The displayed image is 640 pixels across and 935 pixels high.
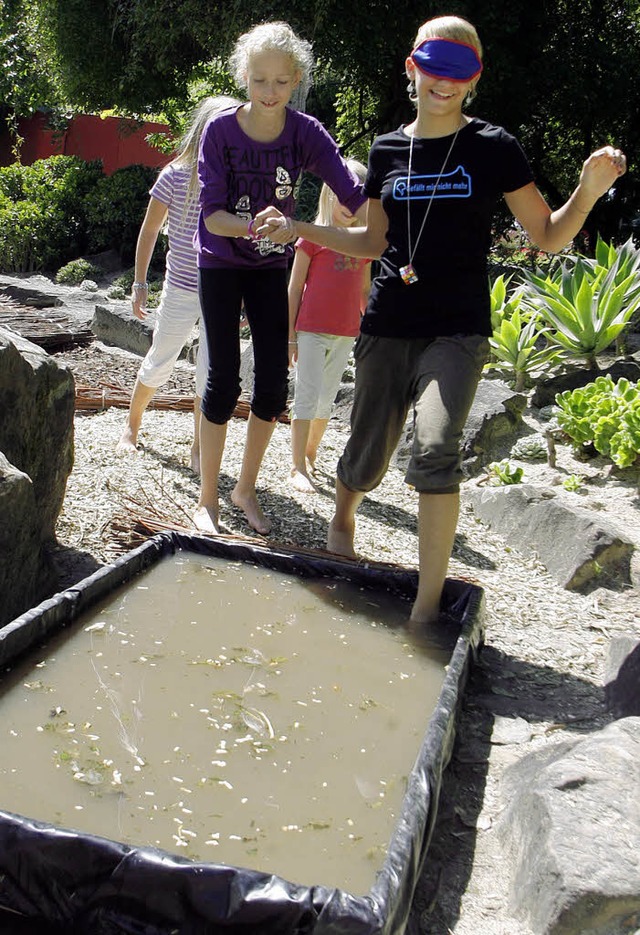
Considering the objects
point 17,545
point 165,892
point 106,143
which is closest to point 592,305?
point 17,545

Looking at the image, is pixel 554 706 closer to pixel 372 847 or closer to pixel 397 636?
pixel 397 636

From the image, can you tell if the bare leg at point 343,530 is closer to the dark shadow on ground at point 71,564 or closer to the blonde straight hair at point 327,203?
the dark shadow on ground at point 71,564

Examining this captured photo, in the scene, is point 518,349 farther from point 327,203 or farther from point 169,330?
point 169,330

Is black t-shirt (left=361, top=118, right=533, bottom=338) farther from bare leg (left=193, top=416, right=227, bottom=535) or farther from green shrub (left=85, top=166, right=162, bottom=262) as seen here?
green shrub (left=85, top=166, right=162, bottom=262)

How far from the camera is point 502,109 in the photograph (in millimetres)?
11406

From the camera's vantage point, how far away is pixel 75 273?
14023mm

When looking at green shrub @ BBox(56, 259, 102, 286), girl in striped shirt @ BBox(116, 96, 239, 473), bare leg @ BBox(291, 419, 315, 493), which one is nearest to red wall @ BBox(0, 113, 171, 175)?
green shrub @ BBox(56, 259, 102, 286)

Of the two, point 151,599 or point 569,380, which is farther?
point 569,380

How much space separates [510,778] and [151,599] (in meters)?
1.24

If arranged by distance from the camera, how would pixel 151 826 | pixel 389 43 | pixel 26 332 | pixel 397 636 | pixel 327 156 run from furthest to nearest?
pixel 389 43 < pixel 26 332 < pixel 327 156 < pixel 397 636 < pixel 151 826

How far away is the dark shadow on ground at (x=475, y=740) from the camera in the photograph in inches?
75.5

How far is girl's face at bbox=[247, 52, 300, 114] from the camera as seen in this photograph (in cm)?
313

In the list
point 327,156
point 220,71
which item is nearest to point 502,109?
point 220,71

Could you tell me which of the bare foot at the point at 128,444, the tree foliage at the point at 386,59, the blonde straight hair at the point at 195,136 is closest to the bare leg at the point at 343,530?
the bare foot at the point at 128,444
